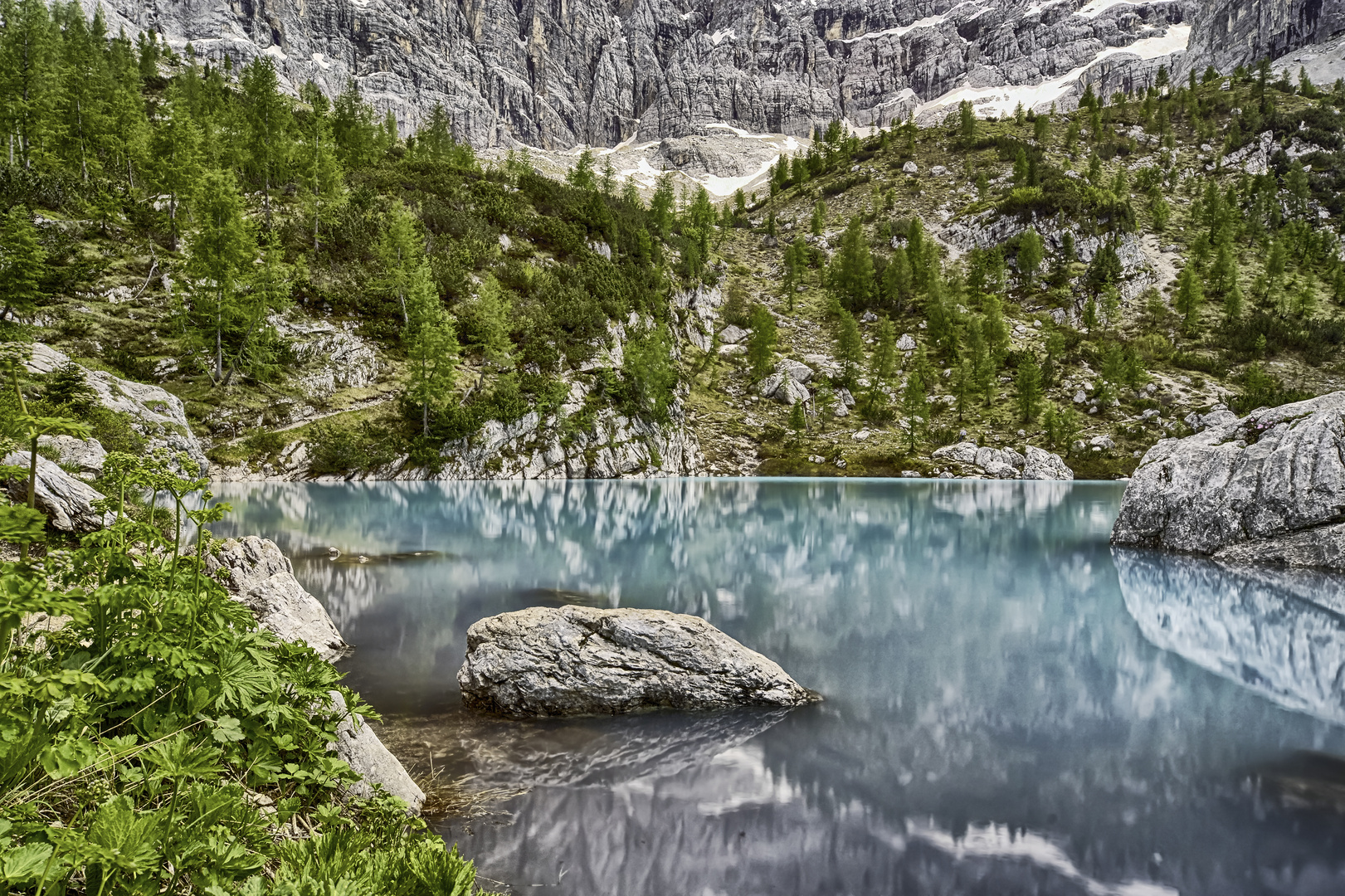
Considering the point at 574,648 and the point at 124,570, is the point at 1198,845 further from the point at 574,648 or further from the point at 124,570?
the point at 124,570

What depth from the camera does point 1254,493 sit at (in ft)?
64.6

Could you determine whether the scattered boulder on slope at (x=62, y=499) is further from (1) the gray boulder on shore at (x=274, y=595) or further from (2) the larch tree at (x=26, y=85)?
(2) the larch tree at (x=26, y=85)

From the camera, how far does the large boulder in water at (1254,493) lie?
1844 centimetres

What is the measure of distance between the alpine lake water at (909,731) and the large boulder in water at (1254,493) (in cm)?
201

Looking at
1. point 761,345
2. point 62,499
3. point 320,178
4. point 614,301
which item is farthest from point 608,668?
point 761,345

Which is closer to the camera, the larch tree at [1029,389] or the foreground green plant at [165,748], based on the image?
the foreground green plant at [165,748]

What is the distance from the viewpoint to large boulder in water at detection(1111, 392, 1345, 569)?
60.5 feet

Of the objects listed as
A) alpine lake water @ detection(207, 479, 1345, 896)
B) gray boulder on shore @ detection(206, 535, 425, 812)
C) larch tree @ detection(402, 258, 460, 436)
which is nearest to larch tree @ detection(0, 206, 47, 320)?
larch tree @ detection(402, 258, 460, 436)

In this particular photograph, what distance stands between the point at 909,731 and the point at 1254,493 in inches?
778

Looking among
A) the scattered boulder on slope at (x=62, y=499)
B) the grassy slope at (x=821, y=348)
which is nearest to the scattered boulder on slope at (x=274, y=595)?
the scattered boulder on slope at (x=62, y=499)

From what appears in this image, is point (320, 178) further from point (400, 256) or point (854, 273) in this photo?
point (854, 273)

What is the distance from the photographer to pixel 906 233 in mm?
117062

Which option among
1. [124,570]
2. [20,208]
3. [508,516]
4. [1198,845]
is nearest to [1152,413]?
[508,516]

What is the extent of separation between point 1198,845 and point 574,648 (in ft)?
22.9
